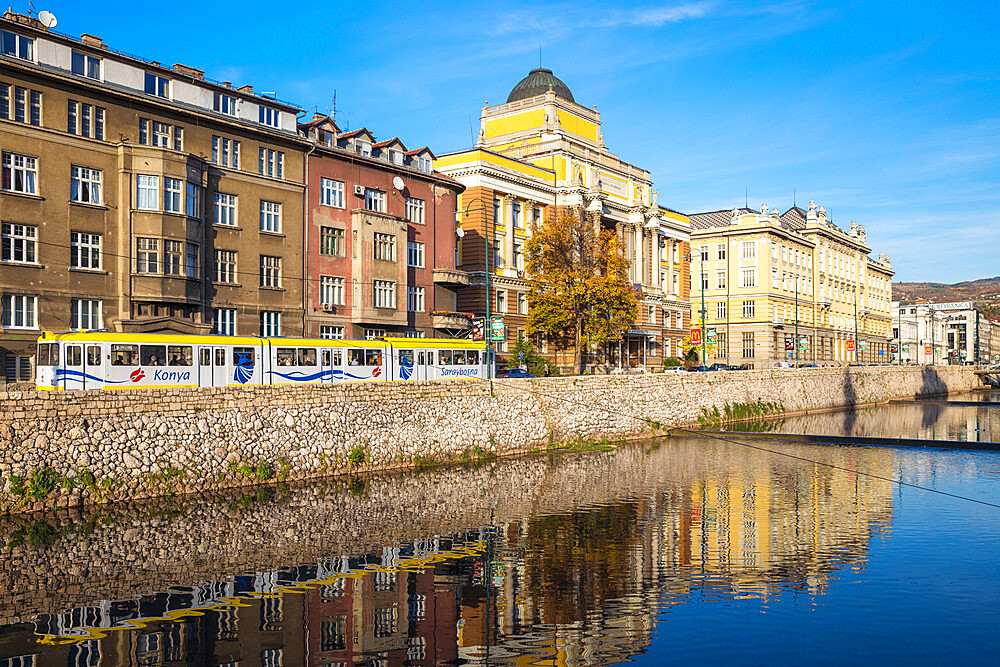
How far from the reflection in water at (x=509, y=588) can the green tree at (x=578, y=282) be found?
134 ft

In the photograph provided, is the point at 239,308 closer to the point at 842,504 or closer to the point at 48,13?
the point at 48,13

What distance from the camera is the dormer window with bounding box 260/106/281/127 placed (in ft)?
184

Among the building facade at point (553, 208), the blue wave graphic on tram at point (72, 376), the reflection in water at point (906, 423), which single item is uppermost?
the building facade at point (553, 208)

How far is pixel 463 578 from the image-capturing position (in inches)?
963

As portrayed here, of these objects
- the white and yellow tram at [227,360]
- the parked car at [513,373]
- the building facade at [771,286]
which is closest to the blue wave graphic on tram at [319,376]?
the white and yellow tram at [227,360]

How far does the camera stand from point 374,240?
203 ft

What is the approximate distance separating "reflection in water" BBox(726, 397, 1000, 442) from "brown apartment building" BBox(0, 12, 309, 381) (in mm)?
41283

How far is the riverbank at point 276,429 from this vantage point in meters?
31.8

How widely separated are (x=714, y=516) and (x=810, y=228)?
12609 centimetres

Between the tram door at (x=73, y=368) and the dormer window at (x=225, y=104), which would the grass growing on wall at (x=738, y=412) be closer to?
the dormer window at (x=225, y=104)

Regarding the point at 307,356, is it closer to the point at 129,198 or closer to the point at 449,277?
the point at 129,198

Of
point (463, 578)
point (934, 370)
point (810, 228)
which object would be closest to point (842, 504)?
point (463, 578)

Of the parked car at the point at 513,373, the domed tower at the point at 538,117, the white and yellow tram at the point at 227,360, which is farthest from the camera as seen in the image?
the domed tower at the point at 538,117

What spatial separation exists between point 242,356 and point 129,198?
12.3 meters
